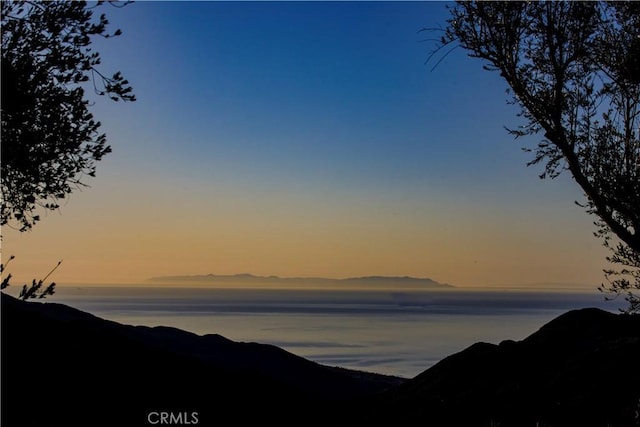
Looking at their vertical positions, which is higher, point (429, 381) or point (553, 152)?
point (553, 152)

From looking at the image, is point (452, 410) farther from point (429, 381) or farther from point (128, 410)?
point (128, 410)

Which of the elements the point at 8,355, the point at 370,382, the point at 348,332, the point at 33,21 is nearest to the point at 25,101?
the point at 33,21

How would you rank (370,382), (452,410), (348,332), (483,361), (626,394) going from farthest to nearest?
(348,332), (370,382), (483,361), (452,410), (626,394)

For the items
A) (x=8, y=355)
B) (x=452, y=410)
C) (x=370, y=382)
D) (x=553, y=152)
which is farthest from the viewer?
(x=370, y=382)

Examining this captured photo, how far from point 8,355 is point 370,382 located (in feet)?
82.8

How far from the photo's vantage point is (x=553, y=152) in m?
22.0

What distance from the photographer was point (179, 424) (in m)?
18.3

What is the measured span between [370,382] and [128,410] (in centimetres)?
2344

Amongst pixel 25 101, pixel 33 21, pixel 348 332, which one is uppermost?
pixel 33 21

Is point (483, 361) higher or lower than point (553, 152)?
lower

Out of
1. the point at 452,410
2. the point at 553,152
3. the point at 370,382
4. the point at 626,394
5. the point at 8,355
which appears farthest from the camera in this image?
the point at 370,382

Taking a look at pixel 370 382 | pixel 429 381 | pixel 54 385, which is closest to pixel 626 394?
pixel 429 381

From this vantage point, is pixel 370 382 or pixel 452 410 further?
pixel 370 382

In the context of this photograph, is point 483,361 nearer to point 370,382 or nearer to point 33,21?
point 33,21
